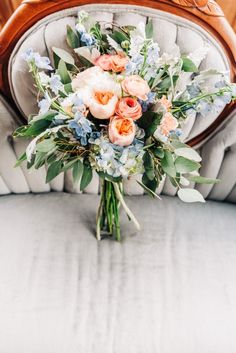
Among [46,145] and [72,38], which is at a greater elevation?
[72,38]

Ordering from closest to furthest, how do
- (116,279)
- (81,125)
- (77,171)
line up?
(81,125) < (77,171) < (116,279)

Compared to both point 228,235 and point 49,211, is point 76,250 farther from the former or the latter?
point 228,235

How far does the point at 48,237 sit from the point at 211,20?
619 mm

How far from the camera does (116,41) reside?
2.73 ft

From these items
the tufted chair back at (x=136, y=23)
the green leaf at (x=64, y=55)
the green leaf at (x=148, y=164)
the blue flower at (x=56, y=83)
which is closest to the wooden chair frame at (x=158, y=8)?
the tufted chair back at (x=136, y=23)

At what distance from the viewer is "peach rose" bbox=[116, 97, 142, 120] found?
0.71 meters

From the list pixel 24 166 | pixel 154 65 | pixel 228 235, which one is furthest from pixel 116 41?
pixel 228 235

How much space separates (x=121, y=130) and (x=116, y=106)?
0.05 meters

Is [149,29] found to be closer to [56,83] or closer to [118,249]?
[56,83]

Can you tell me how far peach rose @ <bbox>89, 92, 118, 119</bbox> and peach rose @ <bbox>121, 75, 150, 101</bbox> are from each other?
1.1 inches

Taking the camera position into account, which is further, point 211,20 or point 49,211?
point 49,211

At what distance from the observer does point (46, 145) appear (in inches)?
29.9

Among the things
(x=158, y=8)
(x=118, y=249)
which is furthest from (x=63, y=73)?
(x=118, y=249)

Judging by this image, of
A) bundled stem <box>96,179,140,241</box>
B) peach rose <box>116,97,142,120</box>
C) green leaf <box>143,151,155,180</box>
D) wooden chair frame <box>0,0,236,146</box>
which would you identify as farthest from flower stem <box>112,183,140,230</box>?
wooden chair frame <box>0,0,236,146</box>
